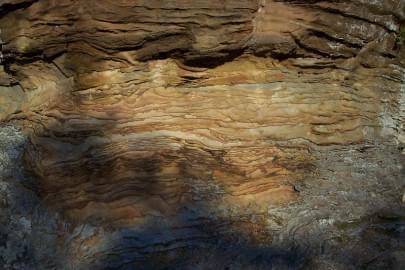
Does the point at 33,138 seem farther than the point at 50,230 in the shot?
Yes

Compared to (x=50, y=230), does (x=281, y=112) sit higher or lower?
higher

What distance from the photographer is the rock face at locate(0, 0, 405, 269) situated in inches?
163

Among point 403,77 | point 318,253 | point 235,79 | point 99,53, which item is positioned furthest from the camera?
point 403,77

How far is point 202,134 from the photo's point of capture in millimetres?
4805

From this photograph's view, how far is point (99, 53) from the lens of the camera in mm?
4621

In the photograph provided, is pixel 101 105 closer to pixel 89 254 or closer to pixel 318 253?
pixel 89 254

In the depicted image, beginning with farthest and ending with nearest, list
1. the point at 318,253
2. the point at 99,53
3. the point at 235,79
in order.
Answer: the point at 235,79 < the point at 99,53 < the point at 318,253

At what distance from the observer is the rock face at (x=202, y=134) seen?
414cm

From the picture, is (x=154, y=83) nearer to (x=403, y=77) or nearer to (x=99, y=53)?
(x=99, y=53)

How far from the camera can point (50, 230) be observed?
4.24 m

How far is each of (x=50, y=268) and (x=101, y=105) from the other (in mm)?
1535

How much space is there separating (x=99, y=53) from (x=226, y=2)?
1.27m

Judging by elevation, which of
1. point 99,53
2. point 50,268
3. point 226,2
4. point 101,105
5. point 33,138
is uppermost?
point 226,2

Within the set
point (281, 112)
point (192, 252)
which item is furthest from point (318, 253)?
point (281, 112)
